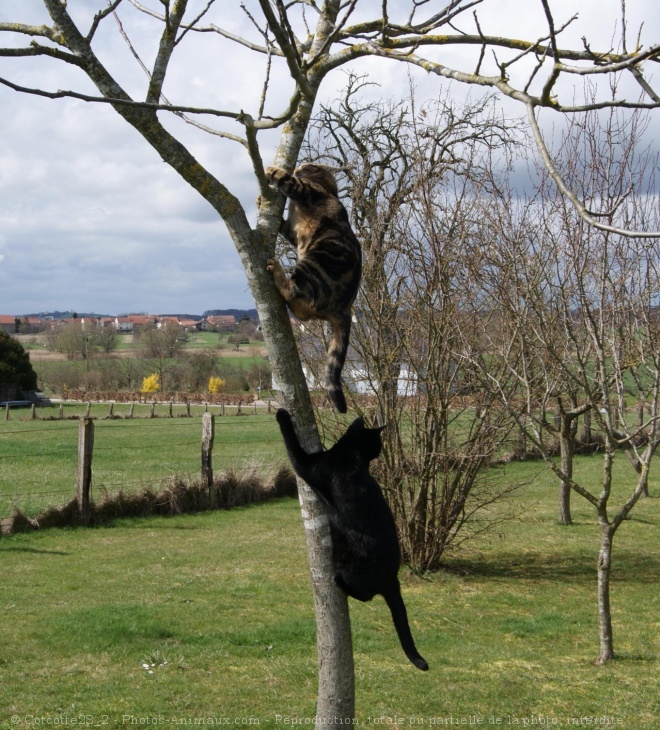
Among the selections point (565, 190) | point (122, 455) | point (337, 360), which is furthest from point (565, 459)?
point (122, 455)

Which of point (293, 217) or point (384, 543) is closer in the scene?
point (384, 543)

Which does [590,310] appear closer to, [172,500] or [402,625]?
[402,625]

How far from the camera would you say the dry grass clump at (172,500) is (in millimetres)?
15047

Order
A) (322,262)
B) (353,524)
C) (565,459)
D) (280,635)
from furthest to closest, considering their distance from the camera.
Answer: (565,459) < (280,635) < (322,262) < (353,524)

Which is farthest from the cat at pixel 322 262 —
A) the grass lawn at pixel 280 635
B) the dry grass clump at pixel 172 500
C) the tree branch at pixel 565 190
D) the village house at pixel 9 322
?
the village house at pixel 9 322

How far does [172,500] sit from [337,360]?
1383 centimetres

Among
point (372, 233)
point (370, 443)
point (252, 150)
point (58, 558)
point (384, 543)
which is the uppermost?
point (372, 233)

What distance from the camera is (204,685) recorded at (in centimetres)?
741

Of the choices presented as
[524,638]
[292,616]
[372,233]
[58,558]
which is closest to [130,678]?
[292,616]

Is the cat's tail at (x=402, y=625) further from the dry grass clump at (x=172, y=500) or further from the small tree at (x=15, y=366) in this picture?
the small tree at (x=15, y=366)

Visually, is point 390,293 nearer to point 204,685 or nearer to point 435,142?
point 435,142

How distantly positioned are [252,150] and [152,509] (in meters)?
14.8

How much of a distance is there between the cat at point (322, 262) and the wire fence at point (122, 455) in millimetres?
12672

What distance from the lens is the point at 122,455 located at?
2438 centimetres
